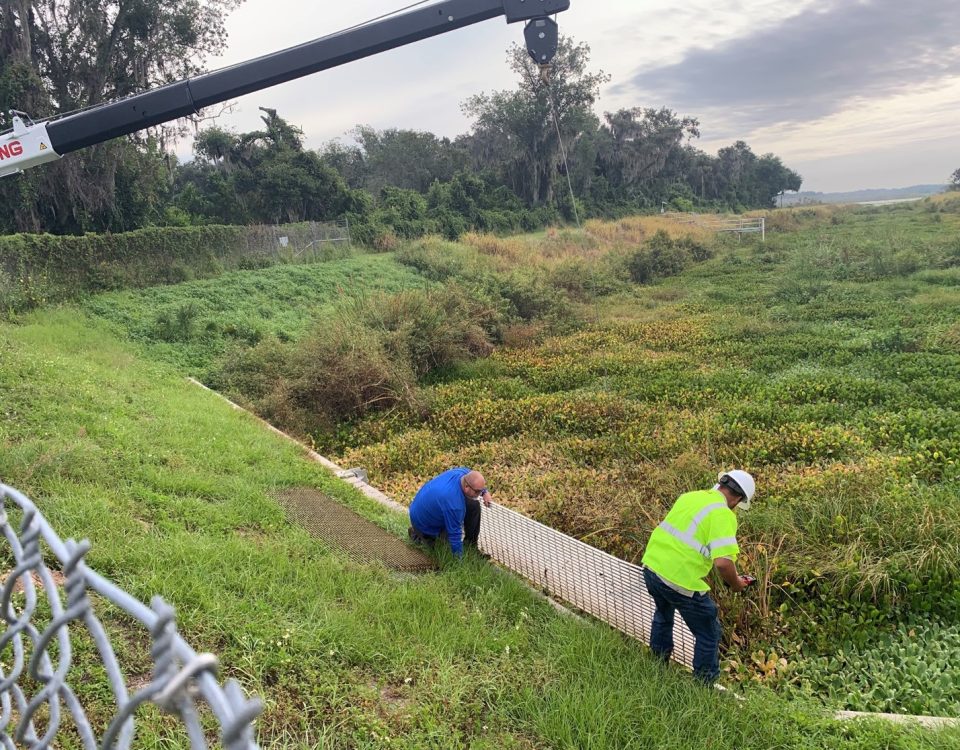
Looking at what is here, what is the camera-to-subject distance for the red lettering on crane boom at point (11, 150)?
638 cm

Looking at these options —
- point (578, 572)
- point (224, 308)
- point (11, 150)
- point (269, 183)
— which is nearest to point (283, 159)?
point (269, 183)

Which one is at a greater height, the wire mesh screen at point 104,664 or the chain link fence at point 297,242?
the chain link fence at point 297,242

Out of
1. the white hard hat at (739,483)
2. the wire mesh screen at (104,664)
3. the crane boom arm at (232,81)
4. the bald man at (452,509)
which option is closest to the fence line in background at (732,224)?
the crane boom arm at (232,81)

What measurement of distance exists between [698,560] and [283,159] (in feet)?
99.7

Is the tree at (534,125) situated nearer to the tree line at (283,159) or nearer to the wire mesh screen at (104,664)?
the tree line at (283,159)

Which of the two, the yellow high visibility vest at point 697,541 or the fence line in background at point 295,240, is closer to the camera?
the yellow high visibility vest at point 697,541

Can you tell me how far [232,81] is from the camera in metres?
6.39

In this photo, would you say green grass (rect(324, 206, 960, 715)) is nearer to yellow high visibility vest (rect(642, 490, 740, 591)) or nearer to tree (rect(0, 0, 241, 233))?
yellow high visibility vest (rect(642, 490, 740, 591))

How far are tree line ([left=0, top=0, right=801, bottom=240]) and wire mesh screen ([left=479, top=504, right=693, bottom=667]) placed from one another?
188 inches

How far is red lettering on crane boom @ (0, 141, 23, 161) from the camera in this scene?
6.38 meters

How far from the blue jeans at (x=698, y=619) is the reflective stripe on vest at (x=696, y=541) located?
0.94ft

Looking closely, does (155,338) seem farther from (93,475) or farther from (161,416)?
(93,475)

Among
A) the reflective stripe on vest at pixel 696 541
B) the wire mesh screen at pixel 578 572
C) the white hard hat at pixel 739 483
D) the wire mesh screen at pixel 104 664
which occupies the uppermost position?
the wire mesh screen at pixel 104 664

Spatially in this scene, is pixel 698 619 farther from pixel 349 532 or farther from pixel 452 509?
pixel 349 532
